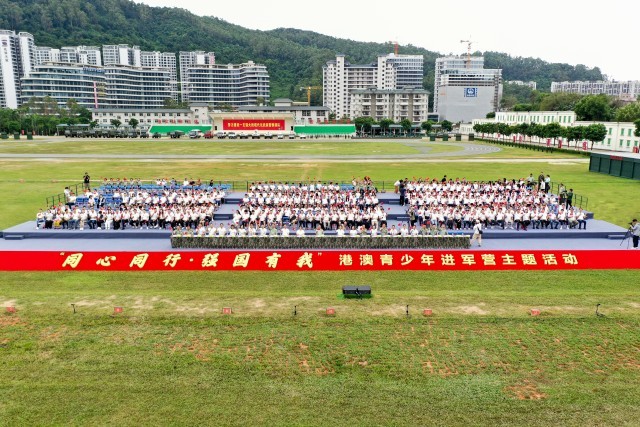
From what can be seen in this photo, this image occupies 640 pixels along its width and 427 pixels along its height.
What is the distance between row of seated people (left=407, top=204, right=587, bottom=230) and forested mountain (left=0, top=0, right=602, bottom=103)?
128 meters

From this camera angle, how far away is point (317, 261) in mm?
15883

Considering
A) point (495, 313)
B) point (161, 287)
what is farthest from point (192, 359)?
point (495, 313)

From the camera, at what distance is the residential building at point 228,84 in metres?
137

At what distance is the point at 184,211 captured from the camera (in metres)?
21.0

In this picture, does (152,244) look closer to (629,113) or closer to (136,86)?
(629,113)

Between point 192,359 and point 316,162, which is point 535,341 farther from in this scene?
point 316,162

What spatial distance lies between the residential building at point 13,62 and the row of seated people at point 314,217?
13352 centimetres

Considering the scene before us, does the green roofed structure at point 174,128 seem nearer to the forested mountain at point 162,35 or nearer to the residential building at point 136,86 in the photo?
A: the residential building at point 136,86

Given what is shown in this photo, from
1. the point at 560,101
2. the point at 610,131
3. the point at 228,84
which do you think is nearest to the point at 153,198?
the point at 610,131

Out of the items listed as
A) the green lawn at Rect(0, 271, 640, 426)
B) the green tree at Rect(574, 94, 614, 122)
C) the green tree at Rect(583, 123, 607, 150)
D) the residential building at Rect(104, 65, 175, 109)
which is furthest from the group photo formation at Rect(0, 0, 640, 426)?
the residential building at Rect(104, 65, 175, 109)

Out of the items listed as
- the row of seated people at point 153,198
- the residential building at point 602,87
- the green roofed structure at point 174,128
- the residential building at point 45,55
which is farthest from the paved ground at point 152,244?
the residential building at point 602,87

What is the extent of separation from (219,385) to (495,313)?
22.2 ft

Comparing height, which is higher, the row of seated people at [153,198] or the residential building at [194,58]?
the residential building at [194,58]

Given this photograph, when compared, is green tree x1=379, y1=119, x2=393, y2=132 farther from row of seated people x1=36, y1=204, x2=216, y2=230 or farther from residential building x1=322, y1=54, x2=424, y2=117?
row of seated people x1=36, y1=204, x2=216, y2=230
